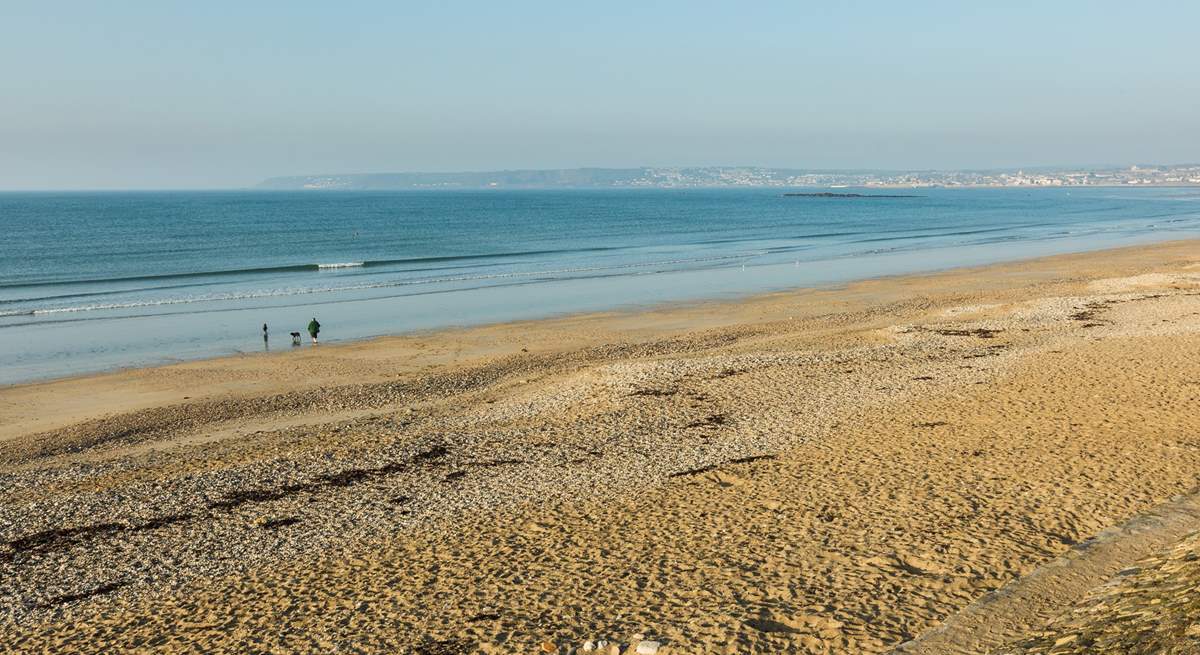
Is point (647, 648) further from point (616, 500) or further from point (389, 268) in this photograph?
point (389, 268)

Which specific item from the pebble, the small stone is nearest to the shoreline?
the pebble

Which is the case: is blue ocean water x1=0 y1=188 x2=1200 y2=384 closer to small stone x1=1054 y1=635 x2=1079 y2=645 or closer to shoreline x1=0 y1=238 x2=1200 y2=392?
shoreline x1=0 y1=238 x2=1200 y2=392

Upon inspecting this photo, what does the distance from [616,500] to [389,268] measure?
42.3m

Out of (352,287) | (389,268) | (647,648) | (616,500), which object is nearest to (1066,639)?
(647,648)

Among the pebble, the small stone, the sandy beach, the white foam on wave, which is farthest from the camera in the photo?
the white foam on wave

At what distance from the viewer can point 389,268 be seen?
5272 centimetres

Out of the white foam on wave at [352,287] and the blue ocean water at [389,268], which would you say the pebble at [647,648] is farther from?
the white foam on wave at [352,287]

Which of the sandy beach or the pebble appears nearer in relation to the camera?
the pebble

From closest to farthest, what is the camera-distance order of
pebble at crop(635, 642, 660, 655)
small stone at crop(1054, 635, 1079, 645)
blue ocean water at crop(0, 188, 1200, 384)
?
small stone at crop(1054, 635, 1079, 645) < pebble at crop(635, 642, 660, 655) < blue ocean water at crop(0, 188, 1200, 384)

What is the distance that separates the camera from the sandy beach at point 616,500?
8.84 meters

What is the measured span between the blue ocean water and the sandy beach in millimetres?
7183

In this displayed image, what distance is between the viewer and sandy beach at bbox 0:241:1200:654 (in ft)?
29.0

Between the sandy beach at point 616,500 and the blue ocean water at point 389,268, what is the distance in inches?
283

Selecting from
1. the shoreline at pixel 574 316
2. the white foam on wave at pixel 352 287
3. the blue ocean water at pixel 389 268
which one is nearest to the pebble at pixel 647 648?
the shoreline at pixel 574 316
